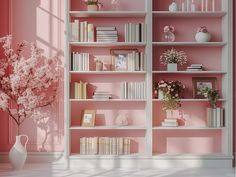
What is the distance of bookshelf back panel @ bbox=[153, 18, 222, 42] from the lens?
19.1 ft

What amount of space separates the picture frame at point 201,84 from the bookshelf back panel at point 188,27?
577 millimetres

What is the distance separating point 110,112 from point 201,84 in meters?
1.41

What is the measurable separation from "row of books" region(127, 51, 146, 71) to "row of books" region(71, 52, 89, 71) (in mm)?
600

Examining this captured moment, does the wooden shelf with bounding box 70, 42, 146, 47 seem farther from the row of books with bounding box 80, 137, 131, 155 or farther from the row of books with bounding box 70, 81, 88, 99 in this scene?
the row of books with bounding box 80, 137, 131, 155

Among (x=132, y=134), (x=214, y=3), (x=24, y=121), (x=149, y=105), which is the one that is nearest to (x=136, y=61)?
(x=149, y=105)

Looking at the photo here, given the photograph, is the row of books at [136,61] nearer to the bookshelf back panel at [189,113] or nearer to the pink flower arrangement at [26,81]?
the bookshelf back panel at [189,113]

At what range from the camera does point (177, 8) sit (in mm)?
5645

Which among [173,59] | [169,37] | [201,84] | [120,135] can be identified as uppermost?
[169,37]

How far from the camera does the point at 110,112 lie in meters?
5.88

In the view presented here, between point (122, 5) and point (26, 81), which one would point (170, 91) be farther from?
point (26, 81)

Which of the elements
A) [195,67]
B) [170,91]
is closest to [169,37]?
[195,67]

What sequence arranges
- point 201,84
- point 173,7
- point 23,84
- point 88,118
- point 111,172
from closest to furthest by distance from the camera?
point 111,172
point 23,84
point 173,7
point 88,118
point 201,84

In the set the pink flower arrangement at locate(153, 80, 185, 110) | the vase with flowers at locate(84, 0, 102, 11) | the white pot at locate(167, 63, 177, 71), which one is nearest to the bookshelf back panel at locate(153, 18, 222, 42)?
the white pot at locate(167, 63, 177, 71)

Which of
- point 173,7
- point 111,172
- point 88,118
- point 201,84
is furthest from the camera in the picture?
point 201,84
